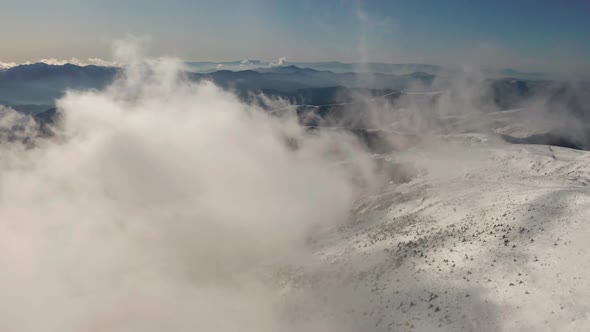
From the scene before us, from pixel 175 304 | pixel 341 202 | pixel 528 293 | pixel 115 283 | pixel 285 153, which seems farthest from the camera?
pixel 285 153

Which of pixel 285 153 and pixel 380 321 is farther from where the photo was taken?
pixel 285 153

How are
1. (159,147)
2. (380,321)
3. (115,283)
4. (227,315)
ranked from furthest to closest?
(159,147) → (115,283) → (227,315) → (380,321)

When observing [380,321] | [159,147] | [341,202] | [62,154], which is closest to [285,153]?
[341,202]

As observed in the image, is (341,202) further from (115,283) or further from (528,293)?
(528,293)

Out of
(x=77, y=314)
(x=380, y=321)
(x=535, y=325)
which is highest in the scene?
(x=535, y=325)

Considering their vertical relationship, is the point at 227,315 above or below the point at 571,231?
below

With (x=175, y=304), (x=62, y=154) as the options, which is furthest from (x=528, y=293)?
(x=62, y=154)

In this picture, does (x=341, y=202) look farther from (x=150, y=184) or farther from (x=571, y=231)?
(x=150, y=184)
